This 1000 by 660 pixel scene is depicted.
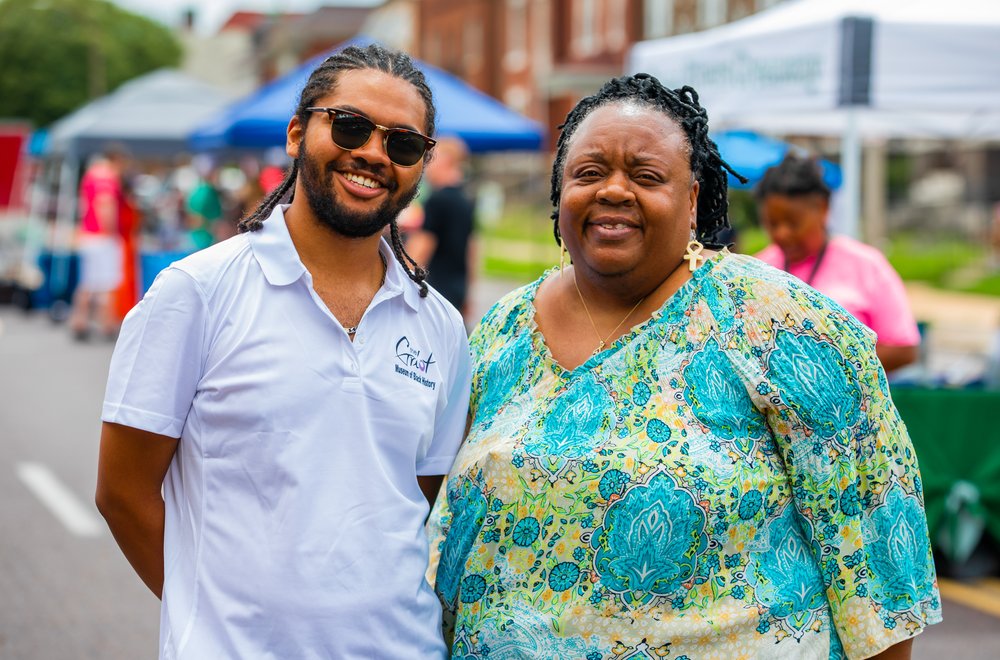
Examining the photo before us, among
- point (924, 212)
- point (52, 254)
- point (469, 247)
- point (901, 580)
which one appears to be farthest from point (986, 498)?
point (924, 212)

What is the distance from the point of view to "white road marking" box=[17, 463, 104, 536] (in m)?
7.07

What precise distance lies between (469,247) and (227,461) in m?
7.60

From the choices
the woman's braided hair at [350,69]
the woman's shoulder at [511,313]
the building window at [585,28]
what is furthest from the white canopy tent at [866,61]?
the building window at [585,28]

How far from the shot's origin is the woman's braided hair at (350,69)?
98.9 inches

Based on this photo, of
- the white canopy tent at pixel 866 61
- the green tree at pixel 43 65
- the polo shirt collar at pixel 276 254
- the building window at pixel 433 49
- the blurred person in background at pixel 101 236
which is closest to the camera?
the polo shirt collar at pixel 276 254

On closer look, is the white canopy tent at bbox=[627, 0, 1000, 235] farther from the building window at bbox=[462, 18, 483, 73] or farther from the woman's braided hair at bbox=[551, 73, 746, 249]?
the building window at bbox=[462, 18, 483, 73]

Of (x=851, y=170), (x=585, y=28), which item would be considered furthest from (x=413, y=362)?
(x=585, y=28)

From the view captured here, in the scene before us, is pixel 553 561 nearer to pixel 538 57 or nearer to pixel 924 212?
pixel 924 212

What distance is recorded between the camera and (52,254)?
17.2 m

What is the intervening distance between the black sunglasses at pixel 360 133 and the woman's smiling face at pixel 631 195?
360 millimetres

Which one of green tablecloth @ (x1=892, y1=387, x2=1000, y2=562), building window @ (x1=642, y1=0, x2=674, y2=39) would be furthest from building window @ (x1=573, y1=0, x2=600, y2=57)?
green tablecloth @ (x1=892, y1=387, x2=1000, y2=562)

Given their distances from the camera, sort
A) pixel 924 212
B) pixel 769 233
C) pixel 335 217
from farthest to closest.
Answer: pixel 924 212 → pixel 769 233 → pixel 335 217

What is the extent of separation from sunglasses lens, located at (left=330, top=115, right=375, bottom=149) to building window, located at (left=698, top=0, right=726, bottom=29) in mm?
30120

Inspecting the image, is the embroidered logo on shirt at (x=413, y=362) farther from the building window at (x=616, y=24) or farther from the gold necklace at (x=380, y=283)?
the building window at (x=616, y=24)
